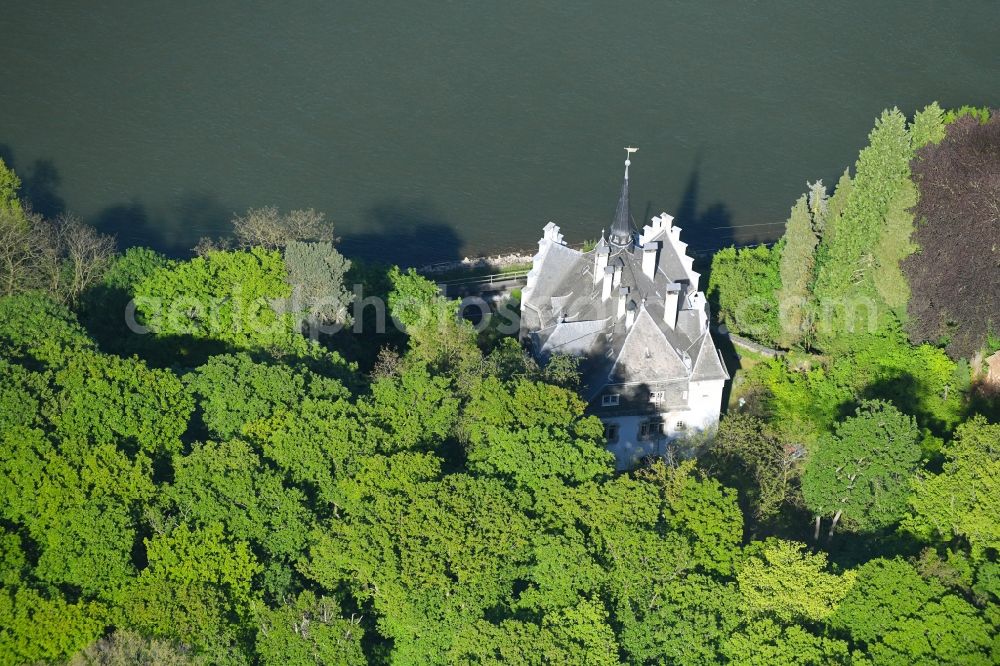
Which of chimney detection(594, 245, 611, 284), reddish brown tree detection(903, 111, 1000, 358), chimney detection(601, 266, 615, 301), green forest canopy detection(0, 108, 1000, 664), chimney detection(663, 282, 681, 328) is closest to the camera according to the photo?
green forest canopy detection(0, 108, 1000, 664)

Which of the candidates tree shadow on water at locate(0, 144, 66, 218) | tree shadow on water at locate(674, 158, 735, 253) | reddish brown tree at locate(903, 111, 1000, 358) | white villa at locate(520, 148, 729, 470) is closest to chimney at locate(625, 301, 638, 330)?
white villa at locate(520, 148, 729, 470)

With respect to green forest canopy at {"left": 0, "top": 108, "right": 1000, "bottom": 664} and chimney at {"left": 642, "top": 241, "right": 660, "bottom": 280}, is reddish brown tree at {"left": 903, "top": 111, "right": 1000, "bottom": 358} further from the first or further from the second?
chimney at {"left": 642, "top": 241, "right": 660, "bottom": 280}

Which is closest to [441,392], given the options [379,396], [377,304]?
[379,396]

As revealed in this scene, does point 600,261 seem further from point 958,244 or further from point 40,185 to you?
point 40,185

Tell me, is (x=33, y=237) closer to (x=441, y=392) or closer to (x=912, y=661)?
(x=441, y=392)

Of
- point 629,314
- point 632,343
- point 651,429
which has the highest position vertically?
point 629,314

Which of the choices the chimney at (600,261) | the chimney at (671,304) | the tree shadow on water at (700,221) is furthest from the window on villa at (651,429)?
the tree shadow on water at (700,221)

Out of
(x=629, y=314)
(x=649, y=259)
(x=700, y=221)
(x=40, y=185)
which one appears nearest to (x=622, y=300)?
(x=629, y=314)
